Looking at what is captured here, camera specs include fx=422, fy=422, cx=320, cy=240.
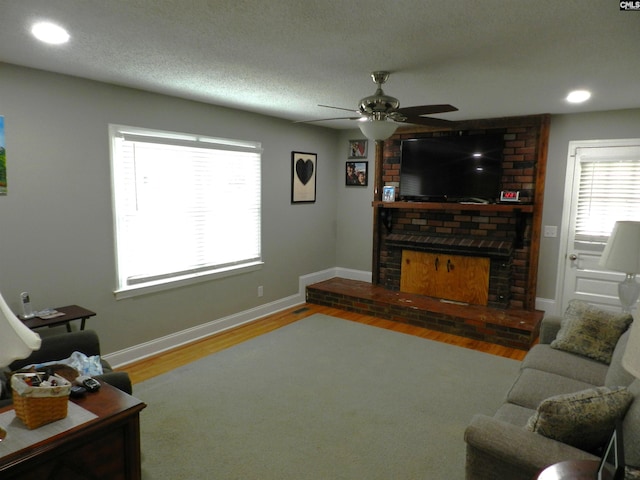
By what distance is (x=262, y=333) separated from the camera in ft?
14.8

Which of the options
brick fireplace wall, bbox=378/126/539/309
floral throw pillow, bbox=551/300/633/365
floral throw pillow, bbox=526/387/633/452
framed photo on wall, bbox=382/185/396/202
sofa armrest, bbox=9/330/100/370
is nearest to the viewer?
floral throw pillow, bbox=526/387/633/452

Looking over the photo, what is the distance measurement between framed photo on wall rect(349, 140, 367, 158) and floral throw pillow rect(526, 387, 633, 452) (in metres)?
4.63

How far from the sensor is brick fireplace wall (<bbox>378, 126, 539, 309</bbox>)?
4.79m

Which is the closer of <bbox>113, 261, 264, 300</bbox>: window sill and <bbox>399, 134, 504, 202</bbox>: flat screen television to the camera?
<bbox>113, 261, 264, 300</bbox>: window sill

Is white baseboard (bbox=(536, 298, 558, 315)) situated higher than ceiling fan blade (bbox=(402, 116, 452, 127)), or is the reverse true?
ceiling fan blade (bbox=(402, 116, 452, 127))

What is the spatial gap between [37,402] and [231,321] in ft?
10.3

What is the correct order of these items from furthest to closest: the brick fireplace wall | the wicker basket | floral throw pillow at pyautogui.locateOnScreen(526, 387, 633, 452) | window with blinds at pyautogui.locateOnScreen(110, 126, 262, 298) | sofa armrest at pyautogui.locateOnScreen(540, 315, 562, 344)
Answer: the brick fireplace wall
window with blinds at pyautogui.locateOnScreen(110, 126, 262, 298)
sofa armrest at pyautogui.locateOnScreen(540, 315, 562, 344)
floral throw pillow at pyautogui.locateOnScreen(526, 387, 633, 452)
the wicker basket

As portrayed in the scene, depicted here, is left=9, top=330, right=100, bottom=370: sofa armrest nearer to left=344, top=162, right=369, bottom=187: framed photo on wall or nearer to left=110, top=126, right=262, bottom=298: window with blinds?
left=110, top=126, right=262, bottom=298: window with blinds

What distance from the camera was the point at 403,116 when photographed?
2.84 meters

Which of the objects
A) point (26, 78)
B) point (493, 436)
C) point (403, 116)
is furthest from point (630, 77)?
point (26, 78)

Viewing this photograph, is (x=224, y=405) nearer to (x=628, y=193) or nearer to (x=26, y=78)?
(x=26, y=78)

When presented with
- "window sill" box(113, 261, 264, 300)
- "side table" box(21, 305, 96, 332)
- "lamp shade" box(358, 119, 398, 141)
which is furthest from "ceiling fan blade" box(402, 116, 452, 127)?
"side table" box(21, 305, 96, 332)

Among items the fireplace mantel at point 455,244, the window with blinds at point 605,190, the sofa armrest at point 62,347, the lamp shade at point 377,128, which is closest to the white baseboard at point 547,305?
the fireplace mantel at point 455,244

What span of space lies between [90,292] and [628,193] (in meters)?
5.18
